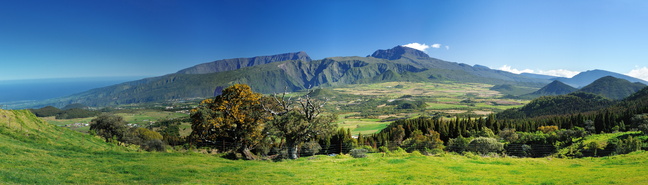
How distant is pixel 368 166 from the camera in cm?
2083

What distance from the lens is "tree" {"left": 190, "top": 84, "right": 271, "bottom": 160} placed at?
28.2 meters

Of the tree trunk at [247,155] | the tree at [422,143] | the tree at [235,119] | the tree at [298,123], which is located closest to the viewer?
the tree trunk at [247,155]

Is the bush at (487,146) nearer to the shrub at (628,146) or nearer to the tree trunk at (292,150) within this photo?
the shrub at (628,146)

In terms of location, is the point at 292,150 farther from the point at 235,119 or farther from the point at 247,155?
the point at 235,119

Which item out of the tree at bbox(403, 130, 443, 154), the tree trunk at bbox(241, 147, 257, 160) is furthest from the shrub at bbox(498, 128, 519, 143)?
the tree trunk at bbox(241, 147, 257, 160)

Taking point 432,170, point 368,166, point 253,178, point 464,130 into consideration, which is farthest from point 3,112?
point 464,130

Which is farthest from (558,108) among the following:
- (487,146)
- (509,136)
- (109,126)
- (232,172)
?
(109,126)

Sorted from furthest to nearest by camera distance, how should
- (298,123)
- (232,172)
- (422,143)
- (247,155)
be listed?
(422,143)
(298,123)
(247,155)
(232,172)

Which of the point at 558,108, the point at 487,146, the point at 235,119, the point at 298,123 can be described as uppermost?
the point at 235,119

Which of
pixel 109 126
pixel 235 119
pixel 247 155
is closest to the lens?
pixel 247 155

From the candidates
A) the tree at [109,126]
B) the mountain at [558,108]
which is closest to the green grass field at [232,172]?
the tree at [109,126]

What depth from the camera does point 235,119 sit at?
28453 mm

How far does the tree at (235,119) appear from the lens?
2819cm

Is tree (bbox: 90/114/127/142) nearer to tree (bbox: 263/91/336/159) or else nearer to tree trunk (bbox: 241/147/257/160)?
tree trunk (bbox: 241/147/257/160)
